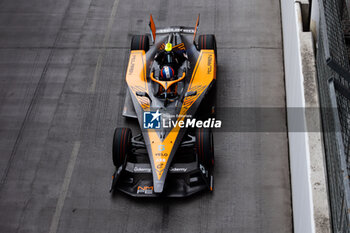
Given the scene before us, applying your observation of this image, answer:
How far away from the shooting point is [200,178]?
7277 millimetres

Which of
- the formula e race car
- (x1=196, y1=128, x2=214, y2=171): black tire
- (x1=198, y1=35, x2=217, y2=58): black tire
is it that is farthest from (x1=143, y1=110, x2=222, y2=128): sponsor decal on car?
(x1=198, y1=35, x2=217, y2=58): black tire

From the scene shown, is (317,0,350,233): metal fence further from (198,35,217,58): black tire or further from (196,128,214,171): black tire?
(198,35,217,58): black tire

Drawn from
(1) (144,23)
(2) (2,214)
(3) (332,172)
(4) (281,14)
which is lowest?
(2) (2,214)

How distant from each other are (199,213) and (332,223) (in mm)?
2860

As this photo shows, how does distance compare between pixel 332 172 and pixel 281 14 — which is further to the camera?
pixel 281 14

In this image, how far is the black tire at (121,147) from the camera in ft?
24.1

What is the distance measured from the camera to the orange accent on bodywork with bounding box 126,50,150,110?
8039mm

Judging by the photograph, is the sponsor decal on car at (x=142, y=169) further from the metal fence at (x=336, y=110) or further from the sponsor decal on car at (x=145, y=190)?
the metal fence at (x=336, y=110)

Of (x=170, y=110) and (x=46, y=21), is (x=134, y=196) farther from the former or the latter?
(x=46, y=21)

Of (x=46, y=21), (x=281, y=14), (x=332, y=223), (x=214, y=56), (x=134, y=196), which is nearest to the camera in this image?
(x=332, y=223)

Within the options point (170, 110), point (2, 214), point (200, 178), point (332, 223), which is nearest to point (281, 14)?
point (170, 110)

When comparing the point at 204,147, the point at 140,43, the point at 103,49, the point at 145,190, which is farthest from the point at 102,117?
the point at 204,147

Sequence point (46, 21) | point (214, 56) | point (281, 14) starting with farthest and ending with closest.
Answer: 1. point (46, 21)
2. point (281, 14)
3. point (214, 56)

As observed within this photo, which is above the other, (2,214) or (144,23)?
(144,23)
